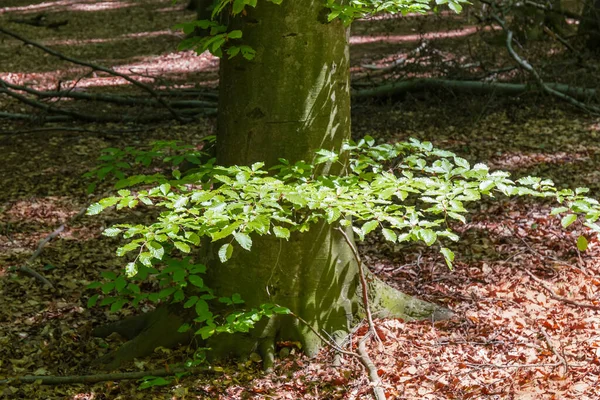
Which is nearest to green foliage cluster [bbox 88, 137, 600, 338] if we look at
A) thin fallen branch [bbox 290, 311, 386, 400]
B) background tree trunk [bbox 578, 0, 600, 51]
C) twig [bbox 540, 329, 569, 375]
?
thin fallen branch [bbox 290, 311, 386, 400]

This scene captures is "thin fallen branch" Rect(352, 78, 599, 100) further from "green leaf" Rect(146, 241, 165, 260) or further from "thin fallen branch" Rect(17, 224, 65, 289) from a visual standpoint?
"green leaf" Rect(146, 241, 165, 260)

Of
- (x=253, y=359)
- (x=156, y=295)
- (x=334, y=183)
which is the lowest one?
(x=253, y=359)

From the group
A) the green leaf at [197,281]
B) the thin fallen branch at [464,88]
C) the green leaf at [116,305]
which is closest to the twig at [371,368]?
the green leaf at [197,281]

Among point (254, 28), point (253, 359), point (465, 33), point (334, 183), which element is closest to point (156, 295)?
point (253, 359)

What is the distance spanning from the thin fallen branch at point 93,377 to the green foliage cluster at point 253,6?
6.06 ft

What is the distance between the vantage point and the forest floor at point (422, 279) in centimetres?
377

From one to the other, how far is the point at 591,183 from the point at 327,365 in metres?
3.65

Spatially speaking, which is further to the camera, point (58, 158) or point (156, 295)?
point (58, 158)

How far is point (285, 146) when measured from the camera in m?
3.69

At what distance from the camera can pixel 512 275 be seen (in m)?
4.85

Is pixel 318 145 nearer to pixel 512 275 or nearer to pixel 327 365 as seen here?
pixel 327 365

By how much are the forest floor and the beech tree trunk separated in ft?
0.53

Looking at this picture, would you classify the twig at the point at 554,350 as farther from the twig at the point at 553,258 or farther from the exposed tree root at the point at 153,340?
the exposed tree root at the point at 153,340

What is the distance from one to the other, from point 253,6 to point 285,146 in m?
0.93
